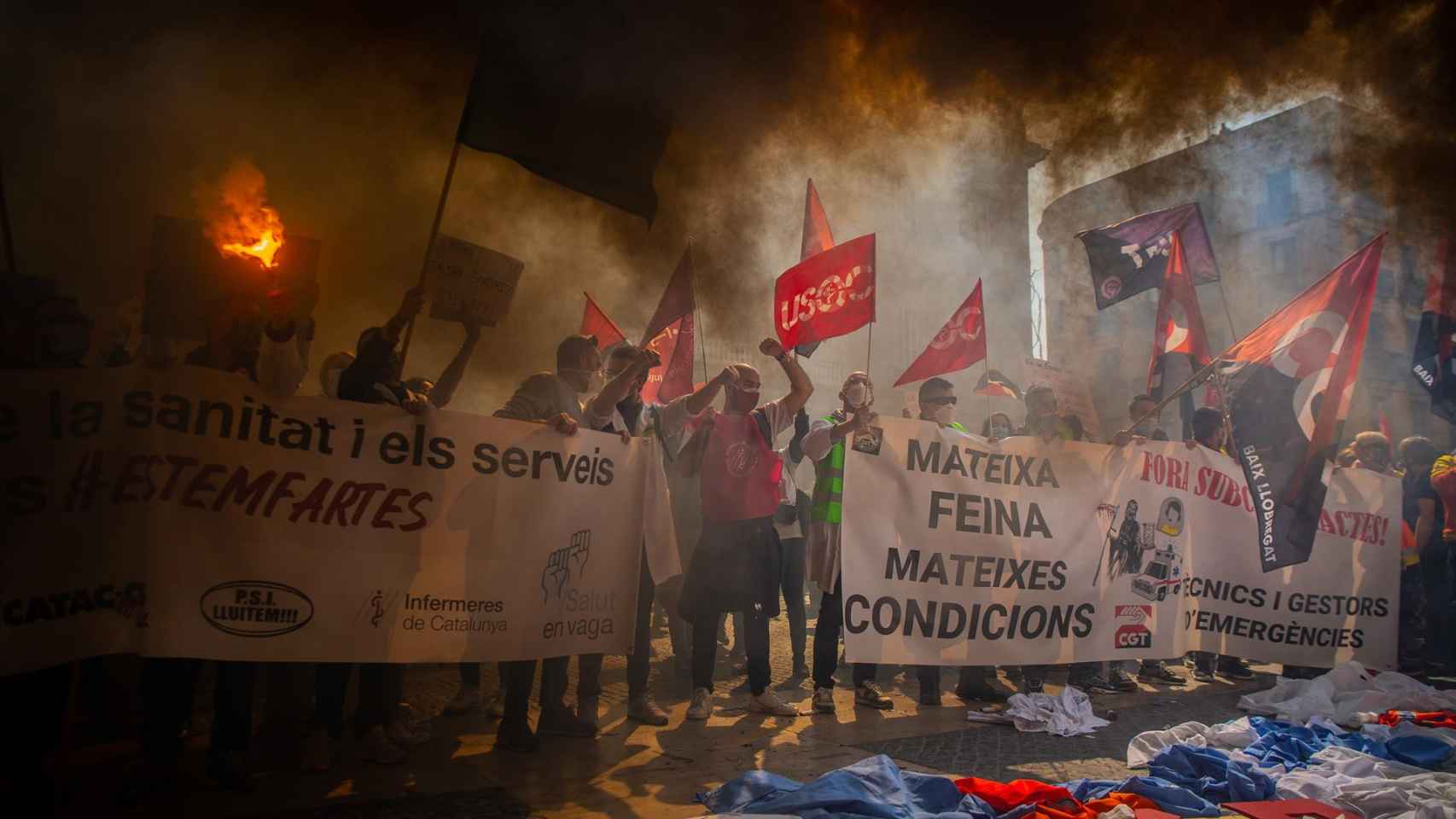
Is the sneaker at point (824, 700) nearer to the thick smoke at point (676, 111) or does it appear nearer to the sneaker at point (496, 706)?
the sneaker at point (496, 706)

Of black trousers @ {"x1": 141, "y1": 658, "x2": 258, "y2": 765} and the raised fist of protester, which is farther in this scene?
the raised fist of protester

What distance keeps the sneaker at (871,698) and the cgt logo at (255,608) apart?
312cm

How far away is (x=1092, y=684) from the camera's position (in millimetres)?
5844

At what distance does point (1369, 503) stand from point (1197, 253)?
2305 mm

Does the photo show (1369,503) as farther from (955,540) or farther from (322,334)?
(322,334)

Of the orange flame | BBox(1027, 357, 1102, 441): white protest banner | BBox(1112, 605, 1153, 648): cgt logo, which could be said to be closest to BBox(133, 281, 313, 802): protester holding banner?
the orange flame

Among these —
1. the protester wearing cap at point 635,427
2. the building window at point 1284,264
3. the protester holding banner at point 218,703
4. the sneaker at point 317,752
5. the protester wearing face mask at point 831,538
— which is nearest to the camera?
the protester holding banner at point 218,703

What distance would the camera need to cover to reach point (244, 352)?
393 cm

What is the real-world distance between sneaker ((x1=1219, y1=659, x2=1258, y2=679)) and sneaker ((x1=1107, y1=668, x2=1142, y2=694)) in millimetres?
1253

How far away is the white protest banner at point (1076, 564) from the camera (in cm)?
500

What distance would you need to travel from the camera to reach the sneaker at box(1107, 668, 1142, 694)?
18.9 feet

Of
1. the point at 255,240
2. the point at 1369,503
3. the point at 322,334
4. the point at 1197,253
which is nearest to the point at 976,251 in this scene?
the point at 1197,253

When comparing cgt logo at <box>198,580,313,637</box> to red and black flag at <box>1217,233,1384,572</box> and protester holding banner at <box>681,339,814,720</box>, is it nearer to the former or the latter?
protester holding banner at <box>681,339,814,720</box>

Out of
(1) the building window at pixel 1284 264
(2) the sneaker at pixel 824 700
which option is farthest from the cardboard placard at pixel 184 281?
(1) the building window at pixel 1284 264
